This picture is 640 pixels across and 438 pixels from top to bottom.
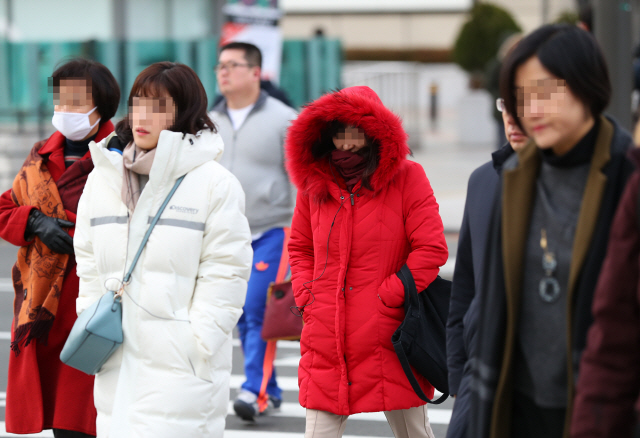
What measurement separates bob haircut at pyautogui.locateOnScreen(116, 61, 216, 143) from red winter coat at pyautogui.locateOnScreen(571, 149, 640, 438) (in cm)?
202

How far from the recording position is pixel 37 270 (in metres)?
4.14

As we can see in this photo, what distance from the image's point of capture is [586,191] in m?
2.28

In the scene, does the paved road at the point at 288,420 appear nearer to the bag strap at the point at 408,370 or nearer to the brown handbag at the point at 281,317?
the brown handbag at the point at 281,317

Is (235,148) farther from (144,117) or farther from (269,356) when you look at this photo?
(144,117)

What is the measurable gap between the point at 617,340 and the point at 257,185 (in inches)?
147

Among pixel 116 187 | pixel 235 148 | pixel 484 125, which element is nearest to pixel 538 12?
pixel 484 125

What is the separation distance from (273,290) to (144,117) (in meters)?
1.75

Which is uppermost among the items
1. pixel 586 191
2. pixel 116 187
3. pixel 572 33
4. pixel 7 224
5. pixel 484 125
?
pixel 572 33

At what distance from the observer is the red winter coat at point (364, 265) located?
3662 mm

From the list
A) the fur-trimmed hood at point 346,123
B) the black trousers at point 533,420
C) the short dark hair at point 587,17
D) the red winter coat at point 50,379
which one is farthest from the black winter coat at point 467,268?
the short dark hair at point 587,17

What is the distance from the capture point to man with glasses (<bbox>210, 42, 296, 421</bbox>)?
18.0 feet

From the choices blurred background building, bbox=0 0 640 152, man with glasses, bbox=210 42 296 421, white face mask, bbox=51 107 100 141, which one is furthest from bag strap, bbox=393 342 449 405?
blurred background building, bbox=0 0 640 152

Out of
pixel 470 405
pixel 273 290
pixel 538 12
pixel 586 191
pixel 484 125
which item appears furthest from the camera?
pixel 538 12

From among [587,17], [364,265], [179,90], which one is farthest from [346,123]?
[587,17]
